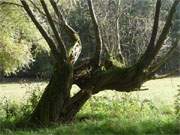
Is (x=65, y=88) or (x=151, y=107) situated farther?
(x=151, y=107)

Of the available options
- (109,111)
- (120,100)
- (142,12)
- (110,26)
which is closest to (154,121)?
(109,111)

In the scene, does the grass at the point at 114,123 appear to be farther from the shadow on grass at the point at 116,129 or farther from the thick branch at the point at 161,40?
the thick branch at the point at 161,40

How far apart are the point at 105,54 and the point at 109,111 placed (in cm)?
159

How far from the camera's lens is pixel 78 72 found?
13.2 meters

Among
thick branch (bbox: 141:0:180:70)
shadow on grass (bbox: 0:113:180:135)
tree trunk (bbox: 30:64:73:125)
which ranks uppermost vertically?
thick branch (bbox: 141:0:180:70)

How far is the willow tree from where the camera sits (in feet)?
39.7

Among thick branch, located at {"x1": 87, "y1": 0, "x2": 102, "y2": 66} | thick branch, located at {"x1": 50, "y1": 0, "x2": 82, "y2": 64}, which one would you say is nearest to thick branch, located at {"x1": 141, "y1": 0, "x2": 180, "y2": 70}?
thick branch, located at {"x1": 87, "y1": 0, "x2": 102, "y2": 66}

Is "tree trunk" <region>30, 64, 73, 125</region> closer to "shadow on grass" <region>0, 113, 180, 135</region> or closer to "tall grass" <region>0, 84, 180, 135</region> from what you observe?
"tall grass" <region>0, 84, 180, 135</region>

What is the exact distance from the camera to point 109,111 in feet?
45.8

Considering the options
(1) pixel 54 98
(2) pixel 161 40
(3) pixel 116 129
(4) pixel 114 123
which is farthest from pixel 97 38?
(3) pixel 116 129

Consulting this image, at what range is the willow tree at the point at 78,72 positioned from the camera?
39.7 feet

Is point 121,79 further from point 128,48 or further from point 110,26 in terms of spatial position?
point 128,48

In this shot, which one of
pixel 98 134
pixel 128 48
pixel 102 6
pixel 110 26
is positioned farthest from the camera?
pixel 128 48

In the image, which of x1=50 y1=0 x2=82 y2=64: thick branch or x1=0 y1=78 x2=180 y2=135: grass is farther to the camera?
x1=50 y1=0 x2=82 y2=64: thick branch
